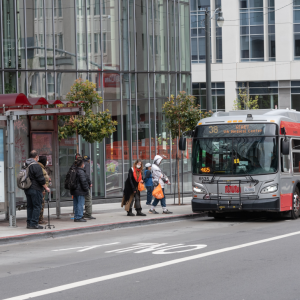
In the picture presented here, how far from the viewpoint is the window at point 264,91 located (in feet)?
163

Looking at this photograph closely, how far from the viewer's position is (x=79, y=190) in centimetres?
1458

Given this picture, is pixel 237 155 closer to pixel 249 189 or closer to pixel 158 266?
pixel 249 189

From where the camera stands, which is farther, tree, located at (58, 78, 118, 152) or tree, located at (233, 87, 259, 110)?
tree, located at (233, 87, 259, 110)

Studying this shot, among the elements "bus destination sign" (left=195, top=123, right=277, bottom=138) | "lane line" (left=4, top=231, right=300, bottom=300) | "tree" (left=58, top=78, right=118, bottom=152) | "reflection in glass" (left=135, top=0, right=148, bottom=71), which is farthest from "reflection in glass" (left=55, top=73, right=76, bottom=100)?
"lane line" (left=4, top=231, right=300, bottom=300)

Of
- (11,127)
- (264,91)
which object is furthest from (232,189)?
(264,91)

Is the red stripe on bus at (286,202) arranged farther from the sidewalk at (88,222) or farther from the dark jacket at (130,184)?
the dark jacket at (130,184)

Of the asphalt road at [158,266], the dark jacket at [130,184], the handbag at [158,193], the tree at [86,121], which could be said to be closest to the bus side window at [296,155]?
the asphalt road at [158,266]

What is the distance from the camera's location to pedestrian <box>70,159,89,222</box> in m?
14.6

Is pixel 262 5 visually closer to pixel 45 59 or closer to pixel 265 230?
pixel 45 59

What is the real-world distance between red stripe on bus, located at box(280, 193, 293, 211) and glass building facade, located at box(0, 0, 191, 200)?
7.99 metres

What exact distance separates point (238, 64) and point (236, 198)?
1473 inches

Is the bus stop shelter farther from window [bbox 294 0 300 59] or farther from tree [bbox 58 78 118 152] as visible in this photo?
window [bbox 294 0 300 59]

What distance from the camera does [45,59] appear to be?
784 inches

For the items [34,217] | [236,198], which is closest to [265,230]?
[236,198]
